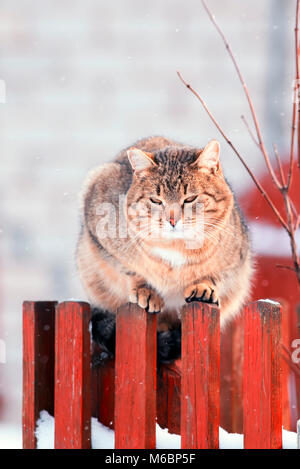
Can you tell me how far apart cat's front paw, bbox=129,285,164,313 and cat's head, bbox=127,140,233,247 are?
165 millimetres

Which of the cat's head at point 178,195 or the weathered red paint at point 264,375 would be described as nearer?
the weathered red paint at point 264,375

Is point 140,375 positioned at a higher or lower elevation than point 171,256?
lower

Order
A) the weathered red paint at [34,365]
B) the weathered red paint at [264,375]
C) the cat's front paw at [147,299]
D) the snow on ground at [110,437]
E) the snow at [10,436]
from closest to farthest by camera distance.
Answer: the weathered red paint at [264,375]
the snow on ground at [110,437]
the cat's front paw at [147,299]
the weathered red paint at [34,365]
the snow at [10,436]

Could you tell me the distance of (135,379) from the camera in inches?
63.0

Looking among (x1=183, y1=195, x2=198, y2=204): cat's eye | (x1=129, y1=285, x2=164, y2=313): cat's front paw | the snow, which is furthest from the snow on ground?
the snow

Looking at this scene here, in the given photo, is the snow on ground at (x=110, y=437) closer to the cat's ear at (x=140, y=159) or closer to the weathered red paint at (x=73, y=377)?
the weathered red paint at (x=73, y=377)

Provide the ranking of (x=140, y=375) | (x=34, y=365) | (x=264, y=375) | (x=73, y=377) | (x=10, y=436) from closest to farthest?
(x=264, y=375), (x=140, y=375), (x=73, y=377), (x=34, y=365), (x=10, y=436)

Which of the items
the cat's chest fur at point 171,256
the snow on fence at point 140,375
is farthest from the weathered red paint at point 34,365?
the cat's chest fur at point 171,256

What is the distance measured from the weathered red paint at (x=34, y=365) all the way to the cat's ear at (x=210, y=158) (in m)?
0.65

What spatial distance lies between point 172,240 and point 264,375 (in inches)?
21.4

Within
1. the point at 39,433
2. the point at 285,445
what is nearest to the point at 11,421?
the point at 39,433

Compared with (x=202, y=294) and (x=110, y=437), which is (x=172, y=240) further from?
(x=110, y=437)

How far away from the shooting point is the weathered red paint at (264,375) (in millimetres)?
1414

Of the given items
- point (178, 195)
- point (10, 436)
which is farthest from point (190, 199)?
point (10, 436)
